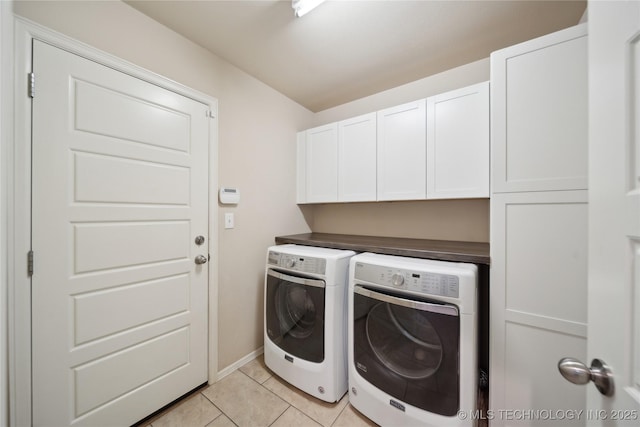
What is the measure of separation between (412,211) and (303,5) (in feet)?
5.54

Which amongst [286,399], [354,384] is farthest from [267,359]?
[354,384]

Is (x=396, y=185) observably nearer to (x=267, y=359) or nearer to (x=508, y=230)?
(x=508, y=230)

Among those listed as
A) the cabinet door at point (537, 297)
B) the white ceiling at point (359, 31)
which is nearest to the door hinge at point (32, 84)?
the white ceiling at point (359, 31)

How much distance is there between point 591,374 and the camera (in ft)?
1.61

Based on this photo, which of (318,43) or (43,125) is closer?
(43,125)

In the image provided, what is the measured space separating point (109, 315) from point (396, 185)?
2.01 meters

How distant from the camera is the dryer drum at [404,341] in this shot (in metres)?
1.17

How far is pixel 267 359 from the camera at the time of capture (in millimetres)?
1774

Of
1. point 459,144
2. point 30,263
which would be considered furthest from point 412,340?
point 30,263

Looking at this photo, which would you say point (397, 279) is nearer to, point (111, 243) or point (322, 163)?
point (322, 163)

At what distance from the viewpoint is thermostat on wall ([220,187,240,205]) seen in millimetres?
1723

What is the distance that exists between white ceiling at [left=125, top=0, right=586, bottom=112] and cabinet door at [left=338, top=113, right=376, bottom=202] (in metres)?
0.42

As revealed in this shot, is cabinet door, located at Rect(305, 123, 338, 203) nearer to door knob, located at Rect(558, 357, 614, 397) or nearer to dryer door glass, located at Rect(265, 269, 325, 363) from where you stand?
dryer door glass, located at Rect(265, 269, 325, 363)

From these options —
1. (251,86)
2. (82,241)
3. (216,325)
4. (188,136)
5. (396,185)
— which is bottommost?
(216,325)
